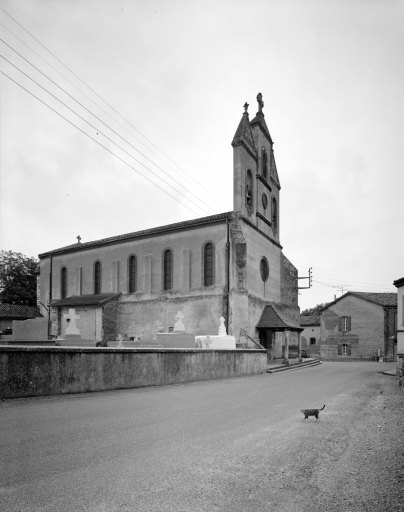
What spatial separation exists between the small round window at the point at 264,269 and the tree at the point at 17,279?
3169 centimetres

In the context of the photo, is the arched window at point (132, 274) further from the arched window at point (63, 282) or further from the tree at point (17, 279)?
the tree at point (17, 279)

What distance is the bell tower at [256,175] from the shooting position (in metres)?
31.8

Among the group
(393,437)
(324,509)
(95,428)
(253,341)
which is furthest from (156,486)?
(253,341)

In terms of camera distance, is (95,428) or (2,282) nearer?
(95,428)

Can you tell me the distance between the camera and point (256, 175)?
3419 cm

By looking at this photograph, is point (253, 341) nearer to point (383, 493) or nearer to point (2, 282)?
point (383, 493)

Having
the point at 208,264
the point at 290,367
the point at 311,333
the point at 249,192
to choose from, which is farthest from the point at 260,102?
the point at 311,333

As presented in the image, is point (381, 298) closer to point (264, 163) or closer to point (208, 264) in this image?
point (264, 163)

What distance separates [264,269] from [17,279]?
111 feet

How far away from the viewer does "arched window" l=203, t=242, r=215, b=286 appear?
30969 mm

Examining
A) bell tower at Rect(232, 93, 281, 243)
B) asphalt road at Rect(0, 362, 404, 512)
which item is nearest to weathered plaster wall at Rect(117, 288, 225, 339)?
bell tower at Rect(232, 93, 281, 243)

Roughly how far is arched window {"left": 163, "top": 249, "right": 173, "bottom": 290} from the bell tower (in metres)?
6.24

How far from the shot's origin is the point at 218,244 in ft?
100

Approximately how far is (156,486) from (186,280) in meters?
27.2
